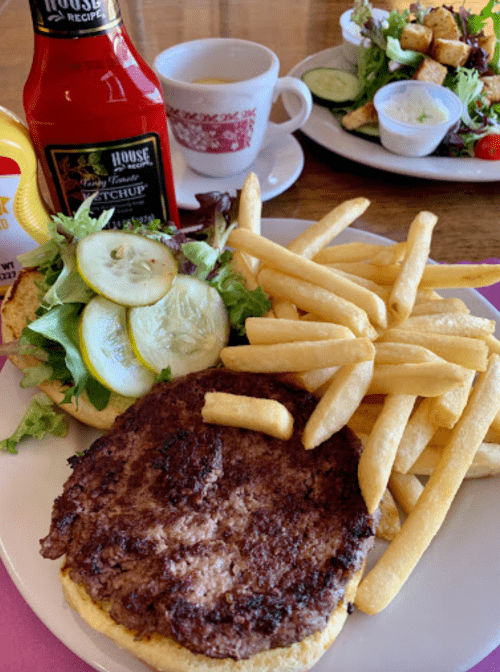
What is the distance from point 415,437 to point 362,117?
2.07m

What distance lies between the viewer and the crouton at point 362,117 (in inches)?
120

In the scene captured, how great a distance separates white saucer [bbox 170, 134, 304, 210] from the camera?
2.74 m

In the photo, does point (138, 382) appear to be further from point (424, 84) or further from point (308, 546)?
point (424, 84)

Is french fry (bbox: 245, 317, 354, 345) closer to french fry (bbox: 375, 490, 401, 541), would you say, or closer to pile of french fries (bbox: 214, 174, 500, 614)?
pile of french fries (bbox: 214, 174, 500, 614)

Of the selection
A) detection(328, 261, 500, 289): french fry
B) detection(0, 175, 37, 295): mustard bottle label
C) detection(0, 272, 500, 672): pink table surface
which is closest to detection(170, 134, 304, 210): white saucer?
detection(0, 175, 37, 295): mustard bottle label

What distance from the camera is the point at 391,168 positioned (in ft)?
9.41

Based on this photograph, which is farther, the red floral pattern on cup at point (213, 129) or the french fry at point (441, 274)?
the red floral pattern on cup at point (213, 129)

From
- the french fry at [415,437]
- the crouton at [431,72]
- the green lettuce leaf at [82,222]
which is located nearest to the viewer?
the french fry at [415,437]

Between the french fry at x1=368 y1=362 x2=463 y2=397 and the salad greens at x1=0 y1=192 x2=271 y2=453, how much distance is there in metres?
0.59

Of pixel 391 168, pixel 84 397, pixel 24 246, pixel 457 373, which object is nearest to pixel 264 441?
pixel 457 373

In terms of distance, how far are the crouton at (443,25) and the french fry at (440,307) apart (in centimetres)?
231

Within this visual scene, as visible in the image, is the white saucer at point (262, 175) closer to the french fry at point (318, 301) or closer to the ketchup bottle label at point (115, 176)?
the ketchup bottle label at point (115, 176)

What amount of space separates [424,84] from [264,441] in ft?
8.22

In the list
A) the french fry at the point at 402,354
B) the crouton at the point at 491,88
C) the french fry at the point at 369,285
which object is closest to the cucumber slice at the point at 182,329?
the french fry at the point at 369,285
